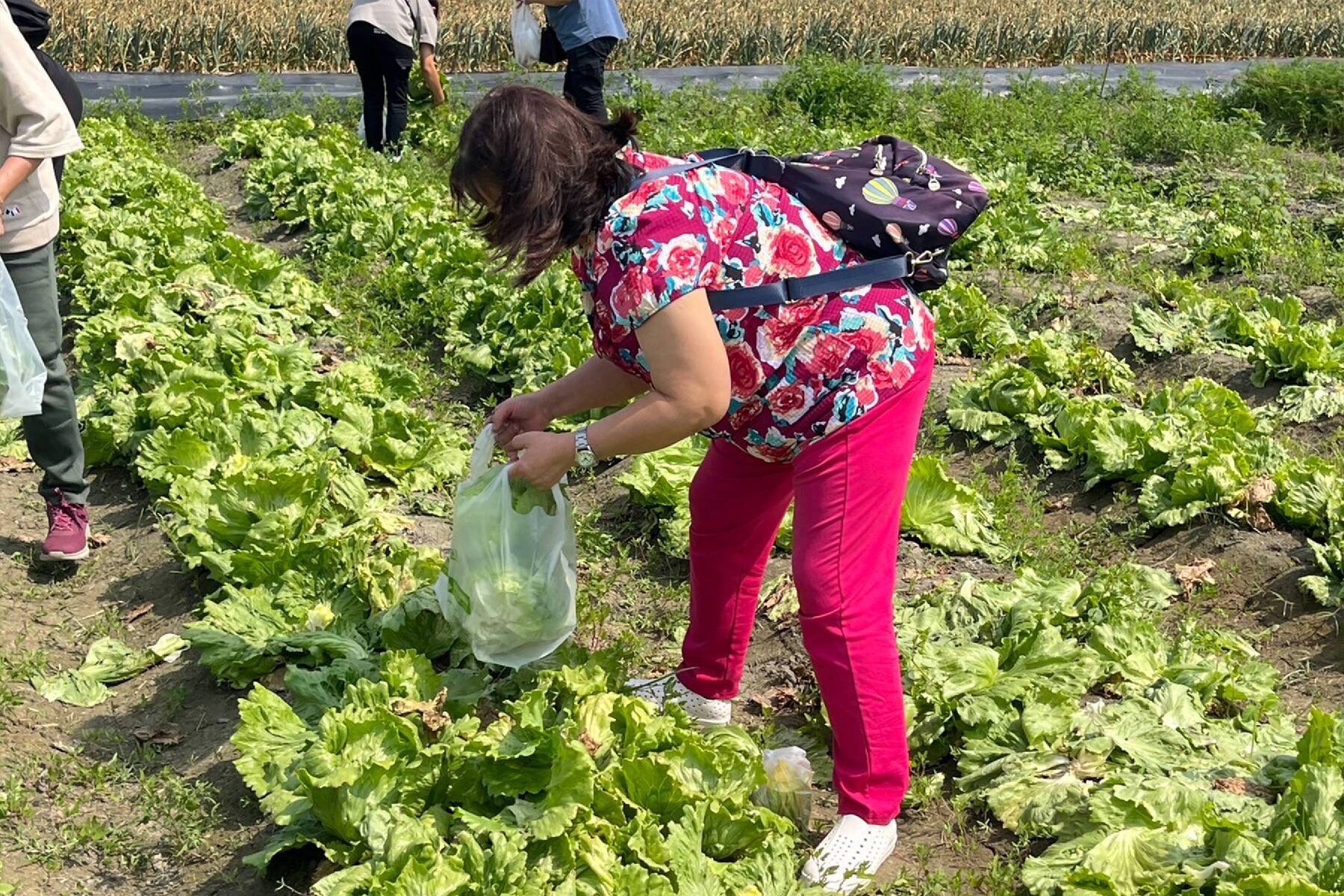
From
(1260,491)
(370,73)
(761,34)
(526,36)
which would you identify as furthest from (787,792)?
(761,34)

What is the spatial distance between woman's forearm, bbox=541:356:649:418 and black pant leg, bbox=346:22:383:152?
6993 mm

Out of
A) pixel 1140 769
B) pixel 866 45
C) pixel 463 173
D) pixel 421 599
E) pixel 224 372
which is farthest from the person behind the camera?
pixel 866 45

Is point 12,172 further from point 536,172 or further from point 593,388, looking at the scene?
point 536,172

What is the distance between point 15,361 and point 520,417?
5.32 feet

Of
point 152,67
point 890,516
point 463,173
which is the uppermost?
Answer: point 463,173

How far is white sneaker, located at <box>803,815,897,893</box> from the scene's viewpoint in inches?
117

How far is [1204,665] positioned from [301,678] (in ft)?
7.97

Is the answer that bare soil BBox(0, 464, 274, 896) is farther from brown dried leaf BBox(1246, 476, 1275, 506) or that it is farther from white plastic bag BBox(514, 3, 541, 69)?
white plastic bag BBox(514, 3, 541, 69)

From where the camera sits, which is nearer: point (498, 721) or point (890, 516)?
point (890, 516)

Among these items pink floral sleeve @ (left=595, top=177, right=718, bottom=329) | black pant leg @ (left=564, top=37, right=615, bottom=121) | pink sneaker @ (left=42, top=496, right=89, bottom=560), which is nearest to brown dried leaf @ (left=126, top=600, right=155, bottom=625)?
pink sneaker @ (left=42, top=496, right=89, bottom=560)

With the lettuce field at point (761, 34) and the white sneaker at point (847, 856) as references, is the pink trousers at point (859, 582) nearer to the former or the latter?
the white sneaker at point (847, 856)

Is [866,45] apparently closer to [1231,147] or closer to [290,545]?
[1231,147]

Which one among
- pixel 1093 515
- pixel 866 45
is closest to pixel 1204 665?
pixel 1093 515

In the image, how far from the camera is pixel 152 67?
48.2 feet
